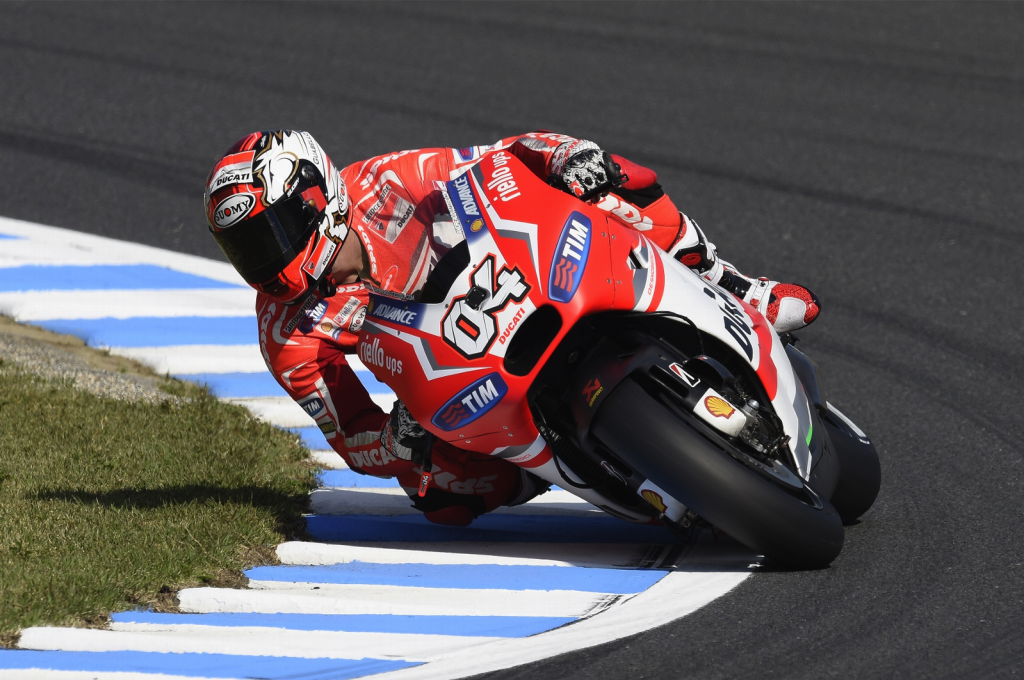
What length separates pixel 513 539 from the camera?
17.4ft

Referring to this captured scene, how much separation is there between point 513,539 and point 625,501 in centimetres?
83

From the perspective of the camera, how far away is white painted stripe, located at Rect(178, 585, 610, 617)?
438 cm

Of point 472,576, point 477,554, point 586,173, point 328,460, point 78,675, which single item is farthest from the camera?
point 328,460

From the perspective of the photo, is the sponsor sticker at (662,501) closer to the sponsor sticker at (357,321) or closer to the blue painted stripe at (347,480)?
the sponsor sticker at (357,321)

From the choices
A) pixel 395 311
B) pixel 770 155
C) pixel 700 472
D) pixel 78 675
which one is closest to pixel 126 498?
pixel 78 675

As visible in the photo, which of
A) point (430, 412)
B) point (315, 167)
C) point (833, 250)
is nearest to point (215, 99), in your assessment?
point (833, 250)

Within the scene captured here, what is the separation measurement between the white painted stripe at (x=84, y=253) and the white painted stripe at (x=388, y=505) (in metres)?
2.70

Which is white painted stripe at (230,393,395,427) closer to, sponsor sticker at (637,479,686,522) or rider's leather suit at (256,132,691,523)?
rider's leather suit at (256,132,691,523)

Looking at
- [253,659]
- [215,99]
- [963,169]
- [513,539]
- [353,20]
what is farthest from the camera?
[353,20]

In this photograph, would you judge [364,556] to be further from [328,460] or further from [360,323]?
[328,460]

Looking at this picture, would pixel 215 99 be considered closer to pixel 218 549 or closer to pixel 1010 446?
pixel 218 549

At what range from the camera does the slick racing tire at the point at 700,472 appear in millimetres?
4066

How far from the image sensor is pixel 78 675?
3840 mm

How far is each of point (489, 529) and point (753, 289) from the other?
152 centimetres
